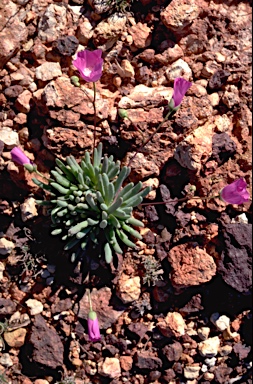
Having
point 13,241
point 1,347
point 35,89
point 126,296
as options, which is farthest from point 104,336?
point 35,89

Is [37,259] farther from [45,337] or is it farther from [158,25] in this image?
[158,25]

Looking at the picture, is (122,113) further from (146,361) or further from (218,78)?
(146,361)

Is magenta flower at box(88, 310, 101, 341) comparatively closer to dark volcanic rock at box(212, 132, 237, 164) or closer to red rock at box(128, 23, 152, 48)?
dark volcanic rock at box(212, 132, 237, 164)

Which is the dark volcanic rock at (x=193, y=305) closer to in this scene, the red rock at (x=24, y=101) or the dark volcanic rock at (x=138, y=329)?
the dark volcanic rock at (x=138, y=329)

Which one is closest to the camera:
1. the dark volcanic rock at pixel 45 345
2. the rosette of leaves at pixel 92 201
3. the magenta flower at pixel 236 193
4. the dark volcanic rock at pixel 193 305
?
the magenta flower at pixel 236 193

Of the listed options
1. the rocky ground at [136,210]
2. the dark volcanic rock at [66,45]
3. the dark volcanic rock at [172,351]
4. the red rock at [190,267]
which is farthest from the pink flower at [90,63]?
the dark volcanic rock at [172,351]

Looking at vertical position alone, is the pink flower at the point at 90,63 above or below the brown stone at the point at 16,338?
above
